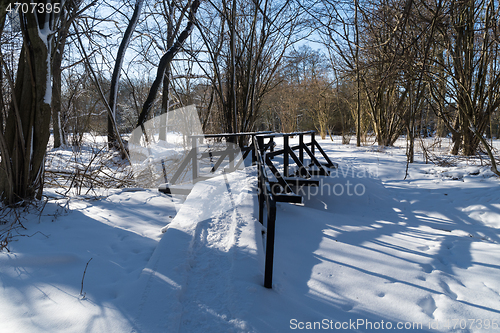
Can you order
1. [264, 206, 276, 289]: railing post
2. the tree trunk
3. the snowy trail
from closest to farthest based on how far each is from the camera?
the snowy trail < [264, 206, 276, 289]: railing post < the tree trunk

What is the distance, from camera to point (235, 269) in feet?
7.81

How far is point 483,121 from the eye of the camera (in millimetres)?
7012

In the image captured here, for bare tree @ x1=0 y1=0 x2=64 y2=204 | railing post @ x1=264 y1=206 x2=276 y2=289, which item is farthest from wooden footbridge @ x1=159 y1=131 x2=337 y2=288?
bare tree @ x1=0 y1=0 x2=64 y2=204

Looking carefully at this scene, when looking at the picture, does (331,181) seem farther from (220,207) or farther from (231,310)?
(231,310)

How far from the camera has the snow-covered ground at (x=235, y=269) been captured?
70.7 inches

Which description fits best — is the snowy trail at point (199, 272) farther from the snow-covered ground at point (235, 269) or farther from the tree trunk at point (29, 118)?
the tree trunk at point (29, 118)

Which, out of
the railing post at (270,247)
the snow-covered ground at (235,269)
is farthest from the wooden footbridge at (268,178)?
the snow-covered ground at (235,269)

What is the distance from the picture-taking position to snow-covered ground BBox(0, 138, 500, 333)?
179cm

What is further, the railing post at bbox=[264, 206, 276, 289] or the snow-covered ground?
the railing post at bbox=[264, 206, 276, 289]

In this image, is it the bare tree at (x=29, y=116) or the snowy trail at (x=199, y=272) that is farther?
the bare tree at (x=29, y=116)

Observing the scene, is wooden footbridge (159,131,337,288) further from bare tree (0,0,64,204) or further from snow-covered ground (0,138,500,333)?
bare tree (0,0,64,204)

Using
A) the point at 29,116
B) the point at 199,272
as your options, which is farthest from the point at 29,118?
the point at 199,272

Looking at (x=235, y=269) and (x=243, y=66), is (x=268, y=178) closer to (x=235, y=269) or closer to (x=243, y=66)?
(x=235, y=269)

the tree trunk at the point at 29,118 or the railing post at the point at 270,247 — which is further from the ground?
the tree trunk at the point at 29,118
